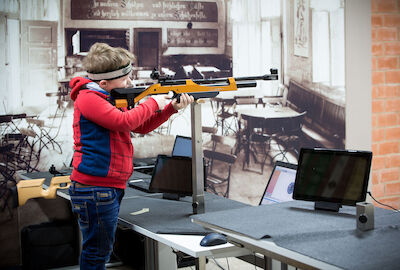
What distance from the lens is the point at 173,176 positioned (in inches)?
108

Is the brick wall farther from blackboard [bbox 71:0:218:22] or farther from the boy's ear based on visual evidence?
the boy's ear

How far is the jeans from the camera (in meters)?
2.14

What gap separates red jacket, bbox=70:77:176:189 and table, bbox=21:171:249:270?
235mm

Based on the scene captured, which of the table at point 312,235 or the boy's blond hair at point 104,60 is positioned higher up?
the boy's blond hair at point 104,60

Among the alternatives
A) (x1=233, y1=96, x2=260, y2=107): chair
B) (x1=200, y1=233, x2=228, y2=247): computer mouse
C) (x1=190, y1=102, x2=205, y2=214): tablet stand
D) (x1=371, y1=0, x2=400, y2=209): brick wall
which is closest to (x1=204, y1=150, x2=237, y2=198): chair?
(x1=233, y1=96, x2=260, y2=107): chair

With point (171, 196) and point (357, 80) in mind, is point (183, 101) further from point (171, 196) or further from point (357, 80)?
point (357, 80)

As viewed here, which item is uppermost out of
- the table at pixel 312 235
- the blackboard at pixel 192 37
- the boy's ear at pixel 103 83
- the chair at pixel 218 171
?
the blackboard at pixel 192 37

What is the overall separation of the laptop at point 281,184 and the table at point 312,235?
2.17ft

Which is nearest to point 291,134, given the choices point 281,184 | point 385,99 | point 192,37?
point 385,99

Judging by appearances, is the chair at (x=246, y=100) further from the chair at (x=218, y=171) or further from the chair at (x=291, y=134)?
the chair at (x=218, y=171)

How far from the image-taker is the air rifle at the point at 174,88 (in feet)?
7.16

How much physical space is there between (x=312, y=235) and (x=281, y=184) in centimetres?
115

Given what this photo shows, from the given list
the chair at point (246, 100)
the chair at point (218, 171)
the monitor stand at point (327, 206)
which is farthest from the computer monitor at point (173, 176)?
the chair at point (246, 100)

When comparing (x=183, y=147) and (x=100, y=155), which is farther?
(x=183, y=147)
